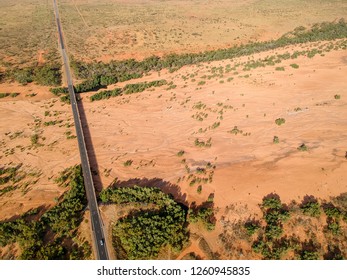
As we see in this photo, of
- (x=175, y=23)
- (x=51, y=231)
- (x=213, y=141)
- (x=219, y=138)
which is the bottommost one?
(x=51, y=231)

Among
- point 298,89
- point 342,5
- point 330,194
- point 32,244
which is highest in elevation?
point 342,5

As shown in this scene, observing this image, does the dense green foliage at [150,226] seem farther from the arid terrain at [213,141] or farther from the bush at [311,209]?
the bush at [311,209]

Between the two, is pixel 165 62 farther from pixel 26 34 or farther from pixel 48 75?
pixel 26 34

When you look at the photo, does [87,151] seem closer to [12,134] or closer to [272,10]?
[12,134]

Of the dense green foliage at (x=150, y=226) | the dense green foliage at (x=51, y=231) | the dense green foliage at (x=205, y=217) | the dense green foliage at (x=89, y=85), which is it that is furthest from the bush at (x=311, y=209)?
the dense green foliage at (x=89, y=85)

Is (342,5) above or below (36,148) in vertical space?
above

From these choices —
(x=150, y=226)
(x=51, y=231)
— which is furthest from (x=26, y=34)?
(x=150, y=226)
